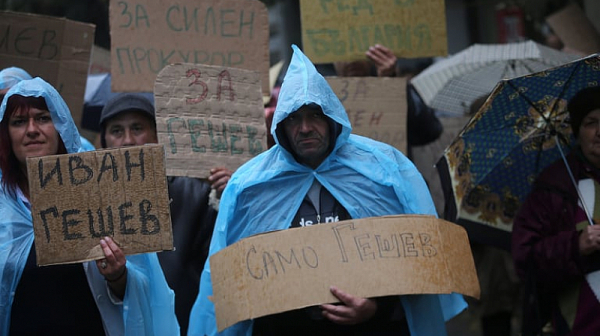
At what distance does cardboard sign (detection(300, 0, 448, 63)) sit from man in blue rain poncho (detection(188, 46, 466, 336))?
1.37 meters

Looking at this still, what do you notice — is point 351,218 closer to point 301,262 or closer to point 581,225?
point 301,262

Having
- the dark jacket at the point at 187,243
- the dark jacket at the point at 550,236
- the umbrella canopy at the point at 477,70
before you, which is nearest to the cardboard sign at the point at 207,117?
the dark jacket at the point at 187,243

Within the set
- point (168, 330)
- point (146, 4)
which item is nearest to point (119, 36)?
point (146, 4)

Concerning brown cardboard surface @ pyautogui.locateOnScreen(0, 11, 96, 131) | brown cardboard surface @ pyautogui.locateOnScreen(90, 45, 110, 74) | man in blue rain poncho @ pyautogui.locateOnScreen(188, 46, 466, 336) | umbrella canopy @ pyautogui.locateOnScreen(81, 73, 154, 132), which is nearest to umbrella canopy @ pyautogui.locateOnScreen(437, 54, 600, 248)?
man in blue rain poncho @ pyautogui.locateOnScreen(188, 46, 466, 336)

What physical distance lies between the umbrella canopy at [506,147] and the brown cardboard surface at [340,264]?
1282 mm

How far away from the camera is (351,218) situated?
12.2ft

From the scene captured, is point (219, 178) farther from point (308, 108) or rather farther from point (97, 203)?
point (97, 203)

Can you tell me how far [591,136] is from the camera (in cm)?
433

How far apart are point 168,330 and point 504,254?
12.1ft

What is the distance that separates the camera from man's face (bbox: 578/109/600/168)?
4312 mm

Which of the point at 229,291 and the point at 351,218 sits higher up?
the point at 351,218

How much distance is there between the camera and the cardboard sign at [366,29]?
17.4ft

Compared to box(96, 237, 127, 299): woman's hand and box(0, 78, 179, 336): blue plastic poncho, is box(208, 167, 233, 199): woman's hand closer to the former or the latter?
box(0, 78, 179, 336): blue plastic poncho

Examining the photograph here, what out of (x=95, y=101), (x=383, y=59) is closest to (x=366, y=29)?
(x=383, y=59)
